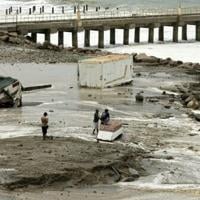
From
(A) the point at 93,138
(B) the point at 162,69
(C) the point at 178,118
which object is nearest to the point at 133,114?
(C) the point at 178,118

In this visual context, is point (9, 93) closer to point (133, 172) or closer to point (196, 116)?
point (196, 116)

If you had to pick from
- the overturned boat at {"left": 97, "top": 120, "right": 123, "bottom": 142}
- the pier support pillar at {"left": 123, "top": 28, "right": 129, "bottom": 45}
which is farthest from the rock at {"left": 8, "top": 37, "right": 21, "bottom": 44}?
the overturned boat at {"left": 97, "top": 120, "right": 123, "bottom": 142}

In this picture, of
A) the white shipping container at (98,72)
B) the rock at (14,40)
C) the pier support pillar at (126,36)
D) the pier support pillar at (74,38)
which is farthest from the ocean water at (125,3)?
the white shipping container at (98,72)

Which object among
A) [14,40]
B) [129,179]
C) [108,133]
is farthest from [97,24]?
[129,179]

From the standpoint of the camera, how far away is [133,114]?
31953 millimetres

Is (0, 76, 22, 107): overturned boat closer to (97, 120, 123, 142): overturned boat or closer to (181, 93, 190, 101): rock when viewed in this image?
(97, 120, 123, 142): overturned boat

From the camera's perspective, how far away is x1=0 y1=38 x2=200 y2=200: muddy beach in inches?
807

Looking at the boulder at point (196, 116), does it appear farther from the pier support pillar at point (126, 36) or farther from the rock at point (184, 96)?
the pier support pillar at point (126, 36)

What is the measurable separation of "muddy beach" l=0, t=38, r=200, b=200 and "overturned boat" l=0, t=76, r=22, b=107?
598 millimetres

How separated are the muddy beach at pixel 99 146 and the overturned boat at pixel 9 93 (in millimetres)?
598

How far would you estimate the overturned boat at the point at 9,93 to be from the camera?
104 ft

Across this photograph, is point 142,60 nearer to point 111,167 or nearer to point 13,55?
point 13,55

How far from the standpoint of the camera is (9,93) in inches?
1262

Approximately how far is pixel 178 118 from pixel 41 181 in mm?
12094
